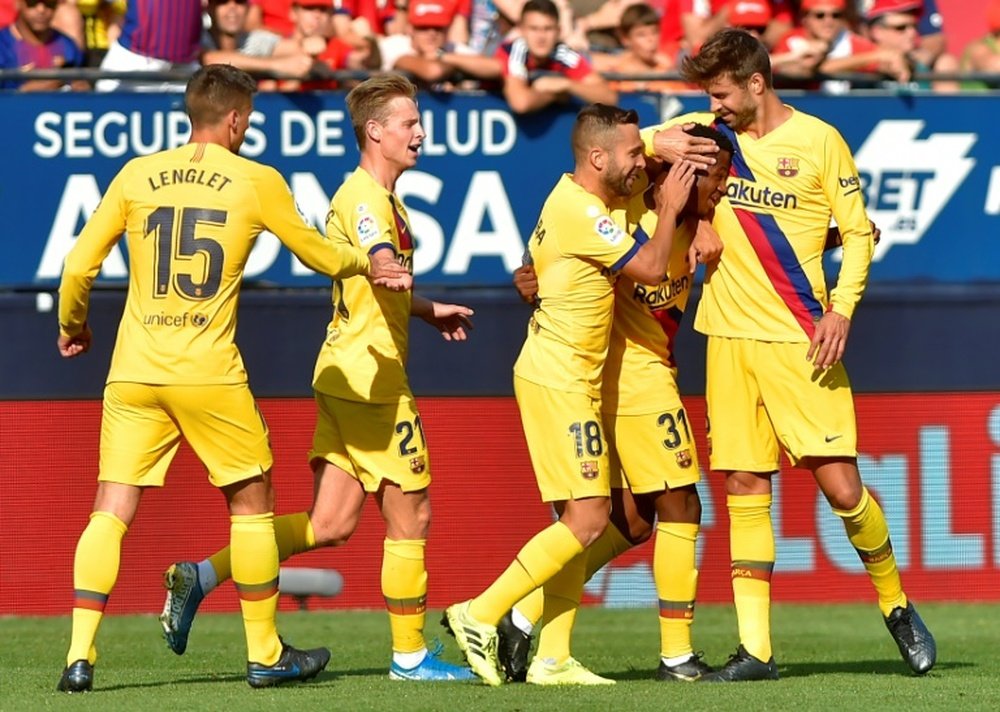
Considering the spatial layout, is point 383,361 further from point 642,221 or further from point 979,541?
point 979,541

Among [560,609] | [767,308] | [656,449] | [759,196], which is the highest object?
[759,196]

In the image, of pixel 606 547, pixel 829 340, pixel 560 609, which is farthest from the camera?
pixel 606 547

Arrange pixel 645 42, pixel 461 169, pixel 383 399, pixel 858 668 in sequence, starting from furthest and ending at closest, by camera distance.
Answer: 1. pixel 645 42
2. pixel 461 169
3. pixel 858 668
4. pixel 383 399

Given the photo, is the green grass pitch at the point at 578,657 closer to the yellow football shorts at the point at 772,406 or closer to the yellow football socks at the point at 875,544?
the yellow football socks at the point at 875,544

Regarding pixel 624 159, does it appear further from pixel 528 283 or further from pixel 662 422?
pixel 662 422

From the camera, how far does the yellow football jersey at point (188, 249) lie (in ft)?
21.4

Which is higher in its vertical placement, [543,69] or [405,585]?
[543,69]

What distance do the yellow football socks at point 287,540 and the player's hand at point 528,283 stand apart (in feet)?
4.09

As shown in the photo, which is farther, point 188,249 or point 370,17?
point 370,17

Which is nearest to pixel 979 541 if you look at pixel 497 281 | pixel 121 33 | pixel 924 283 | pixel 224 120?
pixel 924 283

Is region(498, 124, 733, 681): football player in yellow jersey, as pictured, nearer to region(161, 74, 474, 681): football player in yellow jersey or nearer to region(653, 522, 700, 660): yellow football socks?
region(653, 522, 700, 660): yellow football socks

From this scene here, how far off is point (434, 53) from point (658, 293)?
12.1 ft

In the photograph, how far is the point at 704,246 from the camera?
696 cm

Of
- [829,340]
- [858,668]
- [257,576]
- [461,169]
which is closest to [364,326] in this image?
[257,576]
